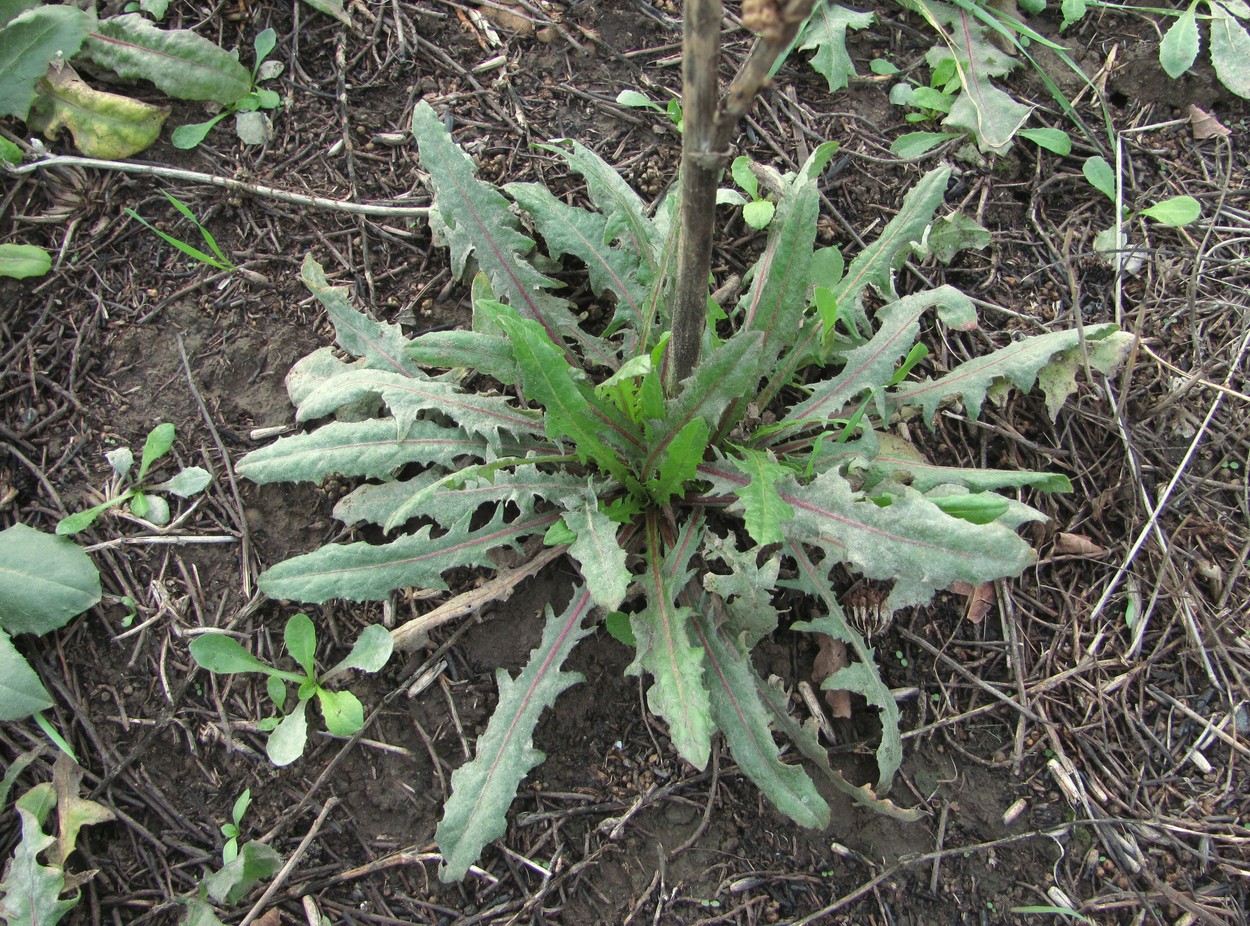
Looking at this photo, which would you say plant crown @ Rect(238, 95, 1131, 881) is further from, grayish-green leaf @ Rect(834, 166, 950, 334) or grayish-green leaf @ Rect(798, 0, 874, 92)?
grayish-green leaf @ Rect(798, 0, 874, 92)

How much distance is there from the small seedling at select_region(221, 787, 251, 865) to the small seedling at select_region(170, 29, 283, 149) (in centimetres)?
184

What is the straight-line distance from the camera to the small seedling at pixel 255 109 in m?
2.42

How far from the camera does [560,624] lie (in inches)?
78.7

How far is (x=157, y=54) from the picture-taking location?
7.86 ft

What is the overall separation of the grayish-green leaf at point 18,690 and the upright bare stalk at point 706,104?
173 centimetres

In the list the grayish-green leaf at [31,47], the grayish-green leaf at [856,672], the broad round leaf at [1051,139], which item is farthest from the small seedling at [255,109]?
the broad round leaf at [1051,139]

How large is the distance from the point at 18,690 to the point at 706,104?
2009mm

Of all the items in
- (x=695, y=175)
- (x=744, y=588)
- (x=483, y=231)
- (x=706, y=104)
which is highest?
(x=706, y=104)

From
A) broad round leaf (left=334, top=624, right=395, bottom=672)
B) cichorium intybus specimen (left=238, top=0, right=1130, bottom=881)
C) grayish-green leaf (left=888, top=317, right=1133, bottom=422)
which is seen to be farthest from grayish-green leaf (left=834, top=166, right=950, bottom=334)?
broad round leaf (left=334, top=624, right=395, bottom=672)

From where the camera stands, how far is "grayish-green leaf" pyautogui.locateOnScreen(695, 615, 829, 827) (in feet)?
5.95

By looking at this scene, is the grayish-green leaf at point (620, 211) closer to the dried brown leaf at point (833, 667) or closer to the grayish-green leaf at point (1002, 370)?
the grayish-green leaf at point (1002, 370)

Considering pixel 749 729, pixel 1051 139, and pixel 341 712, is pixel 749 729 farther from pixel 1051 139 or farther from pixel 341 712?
pixel 1051 139

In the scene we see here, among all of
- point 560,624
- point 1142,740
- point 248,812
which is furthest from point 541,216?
point 1142,740

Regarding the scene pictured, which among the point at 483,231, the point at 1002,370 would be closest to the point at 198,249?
the point at 483,231
